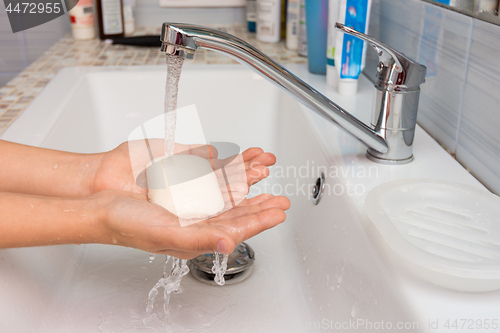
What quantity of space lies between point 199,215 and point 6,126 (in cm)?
35

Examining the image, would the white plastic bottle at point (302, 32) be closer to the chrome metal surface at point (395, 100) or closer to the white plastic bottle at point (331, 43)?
the white plastic bottle at point (331, 43)

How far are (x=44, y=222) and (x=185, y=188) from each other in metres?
0.16

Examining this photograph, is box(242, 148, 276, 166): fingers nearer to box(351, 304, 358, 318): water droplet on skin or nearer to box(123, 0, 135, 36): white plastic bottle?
box(351, 304, 358, 318): water droplet on skin

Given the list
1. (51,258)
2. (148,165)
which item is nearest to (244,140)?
(148,165)

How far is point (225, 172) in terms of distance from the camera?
60 cm

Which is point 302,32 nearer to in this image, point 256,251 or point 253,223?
point 256,251

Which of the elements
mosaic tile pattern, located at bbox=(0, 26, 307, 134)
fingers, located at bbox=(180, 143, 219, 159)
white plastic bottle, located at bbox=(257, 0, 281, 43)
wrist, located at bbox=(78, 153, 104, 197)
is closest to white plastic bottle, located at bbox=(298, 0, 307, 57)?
mosaic tile pattern, located at bbox=(0, 26, 307, 134)

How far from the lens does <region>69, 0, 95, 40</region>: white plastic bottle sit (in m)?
1.10

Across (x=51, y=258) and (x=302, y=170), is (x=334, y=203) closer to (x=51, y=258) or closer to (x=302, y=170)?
(x=302, y=170)

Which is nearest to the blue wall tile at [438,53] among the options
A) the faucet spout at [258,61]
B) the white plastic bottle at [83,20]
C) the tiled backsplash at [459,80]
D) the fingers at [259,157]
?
the tiled backsplash at [459,80]

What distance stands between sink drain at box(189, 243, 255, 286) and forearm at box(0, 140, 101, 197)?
0.18 m

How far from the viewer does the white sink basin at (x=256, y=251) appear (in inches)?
16.9

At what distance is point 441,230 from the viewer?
1.30 ft

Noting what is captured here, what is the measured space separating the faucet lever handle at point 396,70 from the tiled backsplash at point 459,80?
67 mm
